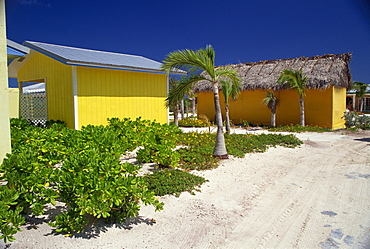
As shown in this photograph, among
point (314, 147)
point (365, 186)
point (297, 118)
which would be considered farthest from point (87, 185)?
point (297, 118)

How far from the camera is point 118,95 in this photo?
10992 mm

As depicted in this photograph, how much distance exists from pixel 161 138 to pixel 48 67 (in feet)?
23.0

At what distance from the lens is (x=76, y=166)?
3.53m

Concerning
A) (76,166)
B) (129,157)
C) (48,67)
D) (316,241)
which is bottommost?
(316,241)

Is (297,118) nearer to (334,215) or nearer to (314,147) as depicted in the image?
(314,147)

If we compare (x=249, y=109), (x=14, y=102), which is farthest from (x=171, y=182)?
(x=249, y=109)

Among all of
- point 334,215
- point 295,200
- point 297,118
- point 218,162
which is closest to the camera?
point 334,215

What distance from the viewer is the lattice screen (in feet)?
37.4

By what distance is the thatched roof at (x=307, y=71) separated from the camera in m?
15.4

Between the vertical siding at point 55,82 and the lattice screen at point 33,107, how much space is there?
1.02 ft

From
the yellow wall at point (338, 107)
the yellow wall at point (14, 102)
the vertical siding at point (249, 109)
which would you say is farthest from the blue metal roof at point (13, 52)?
the yellow wall at point (338, 107)

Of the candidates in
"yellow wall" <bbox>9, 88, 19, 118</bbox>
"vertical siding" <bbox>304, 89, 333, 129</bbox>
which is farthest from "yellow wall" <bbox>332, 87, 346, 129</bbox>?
"yellow wall" <bbox>9, 88, 19, 118</bbox>

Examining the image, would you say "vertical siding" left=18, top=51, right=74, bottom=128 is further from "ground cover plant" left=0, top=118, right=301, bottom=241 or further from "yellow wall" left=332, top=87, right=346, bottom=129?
"yellow wall" left=332, top=87, right=346, bottom=129

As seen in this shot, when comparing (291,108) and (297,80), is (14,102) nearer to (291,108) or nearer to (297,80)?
(297,80)
